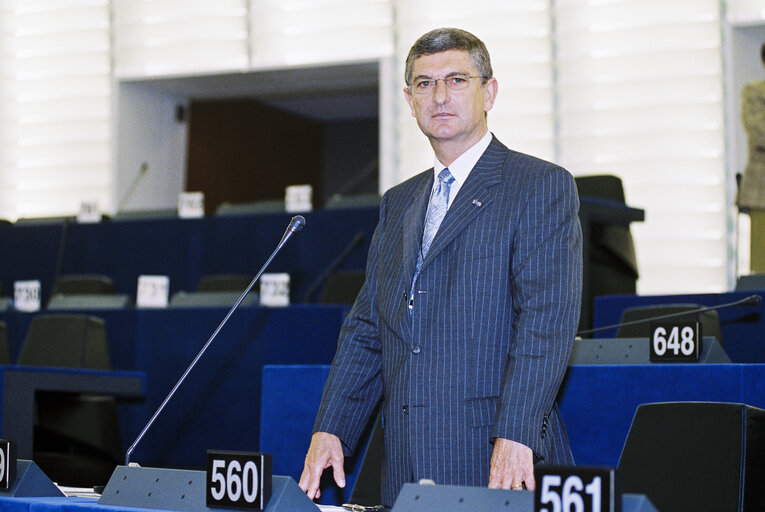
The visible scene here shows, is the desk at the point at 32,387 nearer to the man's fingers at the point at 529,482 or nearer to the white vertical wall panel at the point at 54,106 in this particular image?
the man's fingers at the point at 529,482

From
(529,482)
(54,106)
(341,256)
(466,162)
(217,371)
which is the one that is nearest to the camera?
(529,482)

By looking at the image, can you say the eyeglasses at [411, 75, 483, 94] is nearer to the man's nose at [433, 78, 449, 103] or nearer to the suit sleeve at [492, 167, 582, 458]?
the man's nose at [433, 78, 449, 103]

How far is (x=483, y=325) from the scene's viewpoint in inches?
73.5

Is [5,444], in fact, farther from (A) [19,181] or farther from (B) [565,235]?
(A) [19,181]

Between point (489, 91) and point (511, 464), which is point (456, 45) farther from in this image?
point (511, 464)

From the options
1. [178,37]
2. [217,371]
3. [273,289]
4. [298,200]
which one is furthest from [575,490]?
[178,37]

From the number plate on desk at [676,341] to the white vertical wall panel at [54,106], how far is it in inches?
229

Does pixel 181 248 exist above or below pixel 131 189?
below

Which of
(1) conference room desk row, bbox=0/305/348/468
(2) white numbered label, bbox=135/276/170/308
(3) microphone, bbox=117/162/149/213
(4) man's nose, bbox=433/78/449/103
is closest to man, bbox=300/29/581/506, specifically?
(4) man's nose, bbox=433/78/449/103

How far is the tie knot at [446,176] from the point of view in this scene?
201 centimetres

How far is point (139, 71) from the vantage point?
7.75m

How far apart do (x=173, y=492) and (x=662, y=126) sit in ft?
17.5

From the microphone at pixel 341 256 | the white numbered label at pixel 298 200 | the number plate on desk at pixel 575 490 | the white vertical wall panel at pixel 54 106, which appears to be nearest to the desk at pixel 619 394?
the number plate on desk at pixel 575 490

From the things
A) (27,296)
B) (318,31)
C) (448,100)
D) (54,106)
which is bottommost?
(27,296)
